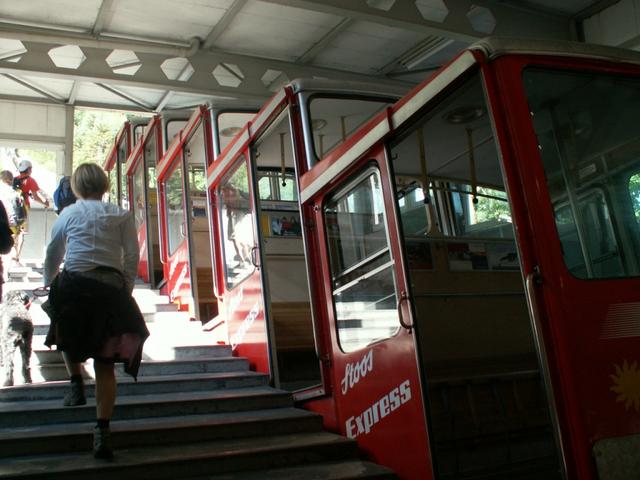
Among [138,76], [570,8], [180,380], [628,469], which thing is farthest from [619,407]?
[138,76]

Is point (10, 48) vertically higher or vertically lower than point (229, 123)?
higher

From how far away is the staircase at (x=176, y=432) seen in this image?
3.28 m

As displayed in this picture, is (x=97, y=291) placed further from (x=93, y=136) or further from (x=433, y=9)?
(x=93, y=136)

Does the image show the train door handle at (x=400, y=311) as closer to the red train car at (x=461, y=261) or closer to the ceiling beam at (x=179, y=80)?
the red train car at (x=461, y=261)

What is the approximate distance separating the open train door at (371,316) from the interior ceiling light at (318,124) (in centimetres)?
55

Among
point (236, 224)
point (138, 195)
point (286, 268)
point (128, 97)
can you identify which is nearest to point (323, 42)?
point (138, 195)

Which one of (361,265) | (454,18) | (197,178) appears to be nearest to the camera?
(361,265)

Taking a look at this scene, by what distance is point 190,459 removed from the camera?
10.9ft

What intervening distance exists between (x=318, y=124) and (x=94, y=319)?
210 cm

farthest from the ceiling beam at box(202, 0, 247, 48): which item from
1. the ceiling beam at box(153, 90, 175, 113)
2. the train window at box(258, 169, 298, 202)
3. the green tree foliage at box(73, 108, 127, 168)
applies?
the green tree foliage at box(73, 108, 127, 168)

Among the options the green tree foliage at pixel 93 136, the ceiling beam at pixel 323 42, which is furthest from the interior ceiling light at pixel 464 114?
the green tree foliage at pixel 93 136

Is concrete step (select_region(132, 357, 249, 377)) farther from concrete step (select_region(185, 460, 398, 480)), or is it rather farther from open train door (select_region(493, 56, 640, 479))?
open train door (select_region(493, 56, 640, 479))

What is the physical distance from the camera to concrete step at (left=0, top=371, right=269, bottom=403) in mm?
4109

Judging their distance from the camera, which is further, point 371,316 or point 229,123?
point 229,123
